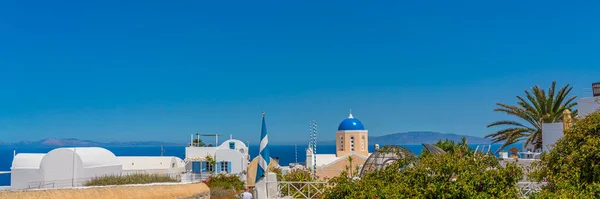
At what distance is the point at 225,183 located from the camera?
26328 millimetres

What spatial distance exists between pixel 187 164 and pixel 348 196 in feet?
103

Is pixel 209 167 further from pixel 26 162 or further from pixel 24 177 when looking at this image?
pixel 24 177

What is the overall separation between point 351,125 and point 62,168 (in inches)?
834

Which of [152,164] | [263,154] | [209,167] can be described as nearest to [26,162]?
[152,164]

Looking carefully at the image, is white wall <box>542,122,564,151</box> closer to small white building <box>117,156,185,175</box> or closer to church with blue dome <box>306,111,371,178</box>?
church with blue dome <box>306,111,371,178</box>

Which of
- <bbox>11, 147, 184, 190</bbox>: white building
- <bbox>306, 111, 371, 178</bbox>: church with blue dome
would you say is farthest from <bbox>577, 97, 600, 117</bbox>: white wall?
<bbox>11, 147, 184, 190</bbox>: white building

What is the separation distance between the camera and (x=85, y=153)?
27.1m

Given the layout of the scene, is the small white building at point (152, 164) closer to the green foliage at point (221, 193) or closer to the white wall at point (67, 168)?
the white wall at point (67, 168)

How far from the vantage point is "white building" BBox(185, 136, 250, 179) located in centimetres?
3700

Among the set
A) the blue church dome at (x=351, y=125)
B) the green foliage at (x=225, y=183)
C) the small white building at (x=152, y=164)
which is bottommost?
the green foliage at (x=225, y=183)

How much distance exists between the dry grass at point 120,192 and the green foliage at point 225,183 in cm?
268

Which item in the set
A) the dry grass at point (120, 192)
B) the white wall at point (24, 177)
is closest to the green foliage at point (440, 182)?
the dry grass at point (120, 192)

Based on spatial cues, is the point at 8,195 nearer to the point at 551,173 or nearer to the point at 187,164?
the point at 551,173

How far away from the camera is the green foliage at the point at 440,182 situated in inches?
367
